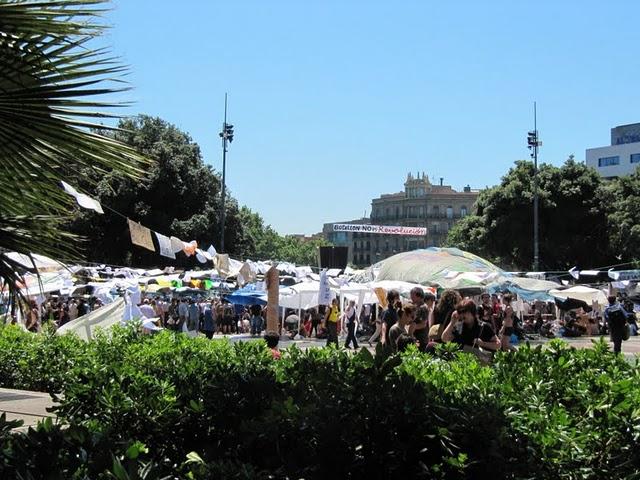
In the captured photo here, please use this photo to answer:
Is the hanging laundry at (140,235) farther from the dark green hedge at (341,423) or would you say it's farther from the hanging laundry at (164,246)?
the dark green hedge at (341,423)

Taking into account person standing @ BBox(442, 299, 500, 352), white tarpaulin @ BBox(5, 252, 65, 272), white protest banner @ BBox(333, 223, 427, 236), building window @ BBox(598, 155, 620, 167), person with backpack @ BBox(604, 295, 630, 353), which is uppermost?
building window @ BBox(598, 155, 620, 167)

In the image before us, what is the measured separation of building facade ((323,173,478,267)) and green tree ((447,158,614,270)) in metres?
84.4

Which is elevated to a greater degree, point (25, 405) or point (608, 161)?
point (608, 161)

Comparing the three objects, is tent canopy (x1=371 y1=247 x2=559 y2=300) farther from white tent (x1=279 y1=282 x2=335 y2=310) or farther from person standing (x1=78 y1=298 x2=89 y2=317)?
person standing (x1=78 y1=298 x2=89 y2=317)

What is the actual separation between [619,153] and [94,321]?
88044 mm

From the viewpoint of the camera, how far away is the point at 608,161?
93625 millimetres

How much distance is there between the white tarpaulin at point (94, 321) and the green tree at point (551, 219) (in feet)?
121

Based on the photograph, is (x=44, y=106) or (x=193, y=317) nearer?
(x=44, y=106)

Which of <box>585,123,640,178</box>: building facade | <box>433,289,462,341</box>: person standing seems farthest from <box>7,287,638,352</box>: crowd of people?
<box>585,123,640,178</box>: building facade

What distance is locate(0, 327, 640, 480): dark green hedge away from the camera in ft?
11.0

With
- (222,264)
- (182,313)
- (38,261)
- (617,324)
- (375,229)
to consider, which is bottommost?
(182,313)

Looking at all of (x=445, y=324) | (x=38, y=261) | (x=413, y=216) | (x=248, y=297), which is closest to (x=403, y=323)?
(x=445, y=324)

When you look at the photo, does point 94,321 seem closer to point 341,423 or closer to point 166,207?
point 341,423

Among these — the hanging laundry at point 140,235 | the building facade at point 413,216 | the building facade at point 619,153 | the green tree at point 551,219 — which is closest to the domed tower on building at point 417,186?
the building facade at point 413,216
